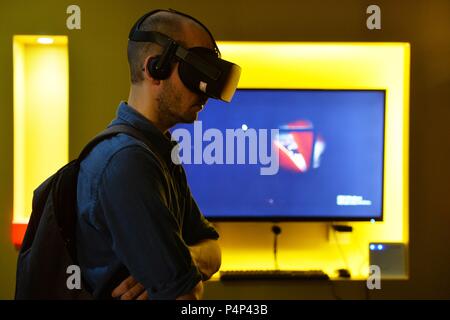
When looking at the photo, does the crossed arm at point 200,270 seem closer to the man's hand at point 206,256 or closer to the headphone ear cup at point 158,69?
the man's hand at point 206,256

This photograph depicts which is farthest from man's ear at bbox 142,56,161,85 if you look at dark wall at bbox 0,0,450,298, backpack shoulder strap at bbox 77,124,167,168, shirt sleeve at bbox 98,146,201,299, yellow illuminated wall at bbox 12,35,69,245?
yellow illuminated wall at bbox 12,35,69,245

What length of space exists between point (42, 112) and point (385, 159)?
6.95ft

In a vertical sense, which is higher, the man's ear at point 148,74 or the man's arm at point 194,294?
the man's ear at point 148,74

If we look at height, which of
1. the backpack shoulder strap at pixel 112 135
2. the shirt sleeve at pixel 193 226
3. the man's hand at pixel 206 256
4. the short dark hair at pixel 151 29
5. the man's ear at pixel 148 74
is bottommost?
the man's hand at pixel 206 256

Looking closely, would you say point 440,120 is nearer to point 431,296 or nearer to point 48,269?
point 431,296

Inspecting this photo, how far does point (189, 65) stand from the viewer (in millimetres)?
1095

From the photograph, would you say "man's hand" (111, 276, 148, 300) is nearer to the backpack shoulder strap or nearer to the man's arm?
the man's arm

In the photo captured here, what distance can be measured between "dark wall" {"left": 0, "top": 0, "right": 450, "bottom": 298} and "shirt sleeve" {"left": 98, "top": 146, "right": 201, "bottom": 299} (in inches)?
78.5

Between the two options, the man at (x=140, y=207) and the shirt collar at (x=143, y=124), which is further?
the shirt collar at (x=143, y=124)

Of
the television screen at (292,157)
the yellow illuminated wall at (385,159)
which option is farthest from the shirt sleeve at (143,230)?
the yellow illuminated wall at (385,159)

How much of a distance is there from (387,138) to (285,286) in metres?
1.11

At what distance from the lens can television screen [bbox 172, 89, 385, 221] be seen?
286 cm

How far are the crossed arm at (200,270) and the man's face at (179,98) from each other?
0.32m

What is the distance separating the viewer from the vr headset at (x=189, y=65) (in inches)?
42.8
